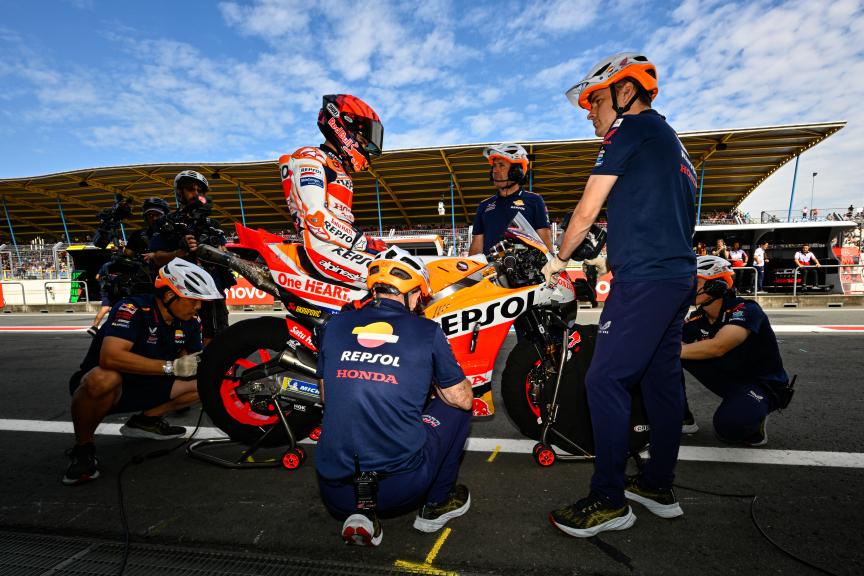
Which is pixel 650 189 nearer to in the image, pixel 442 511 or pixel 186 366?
pixel 442 511

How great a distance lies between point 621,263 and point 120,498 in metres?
2.92

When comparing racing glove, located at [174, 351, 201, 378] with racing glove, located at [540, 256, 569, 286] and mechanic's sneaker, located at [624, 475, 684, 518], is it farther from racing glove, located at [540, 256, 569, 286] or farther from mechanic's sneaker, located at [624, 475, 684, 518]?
mechanic's sneaker, located at [624, 475, 684, 518]

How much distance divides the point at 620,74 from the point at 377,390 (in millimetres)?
1857

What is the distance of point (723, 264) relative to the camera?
334 centimetres

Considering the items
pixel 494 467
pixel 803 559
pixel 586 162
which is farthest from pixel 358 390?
pixel 586 162

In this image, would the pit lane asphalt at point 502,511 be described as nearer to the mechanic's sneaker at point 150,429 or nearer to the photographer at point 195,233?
the mechanic's sneaker at point 150,429

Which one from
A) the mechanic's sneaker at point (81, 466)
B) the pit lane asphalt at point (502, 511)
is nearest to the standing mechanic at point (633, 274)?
the pit lane asphalt at point (502, 511)

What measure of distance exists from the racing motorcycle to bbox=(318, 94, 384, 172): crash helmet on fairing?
2.61ft

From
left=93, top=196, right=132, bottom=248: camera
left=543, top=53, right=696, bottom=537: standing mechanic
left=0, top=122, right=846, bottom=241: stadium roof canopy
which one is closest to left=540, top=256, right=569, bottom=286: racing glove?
left=543, top=53, right=696, bottom=537: standing mechanic

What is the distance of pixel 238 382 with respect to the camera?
9.98ft

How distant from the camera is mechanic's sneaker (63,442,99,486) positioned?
2.71 metres

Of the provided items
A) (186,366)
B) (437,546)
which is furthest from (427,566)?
(186,366)

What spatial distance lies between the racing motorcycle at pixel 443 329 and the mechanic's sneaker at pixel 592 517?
0.82 metres

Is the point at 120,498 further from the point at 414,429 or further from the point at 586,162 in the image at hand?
the point at 586,162
